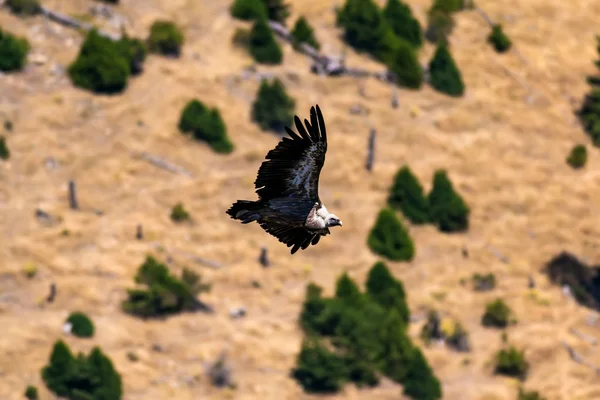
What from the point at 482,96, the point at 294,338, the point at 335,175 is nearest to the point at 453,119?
the point at 482,96

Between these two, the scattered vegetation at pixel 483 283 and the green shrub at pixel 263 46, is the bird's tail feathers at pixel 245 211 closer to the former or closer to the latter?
the scattered vegetation at pixel 483 283

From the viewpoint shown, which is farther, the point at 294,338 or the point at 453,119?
the point at 453,119

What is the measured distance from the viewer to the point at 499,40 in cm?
6681

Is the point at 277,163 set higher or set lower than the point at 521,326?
higher

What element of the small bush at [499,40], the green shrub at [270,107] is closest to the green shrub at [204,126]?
the green shrub at [270,107]

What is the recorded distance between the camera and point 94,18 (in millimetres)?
60188

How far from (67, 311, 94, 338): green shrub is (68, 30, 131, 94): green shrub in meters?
14.4

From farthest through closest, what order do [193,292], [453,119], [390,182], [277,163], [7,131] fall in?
[453,119]
[390,182]
[7,131]
[193,292]
[277,163]

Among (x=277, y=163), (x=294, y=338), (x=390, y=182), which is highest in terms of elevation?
(x=277, y=163)

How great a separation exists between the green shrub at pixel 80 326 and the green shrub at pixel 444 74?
25669mm

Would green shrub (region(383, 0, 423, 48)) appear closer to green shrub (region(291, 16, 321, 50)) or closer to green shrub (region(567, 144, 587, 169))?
green shrub (region(291, 16, 321, 50))

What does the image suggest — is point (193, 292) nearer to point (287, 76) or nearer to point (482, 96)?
point (287, 76)

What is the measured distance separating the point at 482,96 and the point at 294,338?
21075 mm

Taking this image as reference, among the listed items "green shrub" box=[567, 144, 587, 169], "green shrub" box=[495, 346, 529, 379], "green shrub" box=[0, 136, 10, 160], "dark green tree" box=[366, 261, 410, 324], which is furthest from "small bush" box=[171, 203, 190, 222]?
"green shrub" box=[567, 144, 587, 169]
